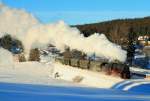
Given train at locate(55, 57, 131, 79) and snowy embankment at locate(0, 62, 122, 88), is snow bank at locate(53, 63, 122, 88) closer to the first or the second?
snowy embankment at locate(0, 62, 122, 88)

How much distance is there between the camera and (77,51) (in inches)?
1969

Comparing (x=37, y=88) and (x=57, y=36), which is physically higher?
(x=57, y=36)

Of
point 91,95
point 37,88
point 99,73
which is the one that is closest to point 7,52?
point 99,73

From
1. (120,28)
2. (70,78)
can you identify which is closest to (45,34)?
(70,78)

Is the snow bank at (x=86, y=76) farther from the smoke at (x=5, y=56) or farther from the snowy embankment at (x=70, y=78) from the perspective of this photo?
the smoke at (x=5, y=56)

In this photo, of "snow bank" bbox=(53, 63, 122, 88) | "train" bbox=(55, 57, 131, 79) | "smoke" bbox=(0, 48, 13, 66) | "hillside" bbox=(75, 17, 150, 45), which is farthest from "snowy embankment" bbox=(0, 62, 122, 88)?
"hillside" bbox=(75, 17, 150, 45)

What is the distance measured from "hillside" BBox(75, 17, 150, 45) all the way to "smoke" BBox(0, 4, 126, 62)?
37.4 metres

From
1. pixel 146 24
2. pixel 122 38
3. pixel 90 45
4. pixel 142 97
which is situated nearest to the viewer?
pixel 142 97

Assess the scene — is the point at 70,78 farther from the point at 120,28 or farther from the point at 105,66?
the point at 120,28

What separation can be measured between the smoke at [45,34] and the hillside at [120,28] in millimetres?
37385

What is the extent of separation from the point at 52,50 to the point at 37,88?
24775 mm

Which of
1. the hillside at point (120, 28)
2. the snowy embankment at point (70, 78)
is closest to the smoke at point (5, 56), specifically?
the snowy embankment at point (70, 78)

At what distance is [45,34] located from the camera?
52.4m

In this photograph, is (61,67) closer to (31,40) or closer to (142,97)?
(31,40)
